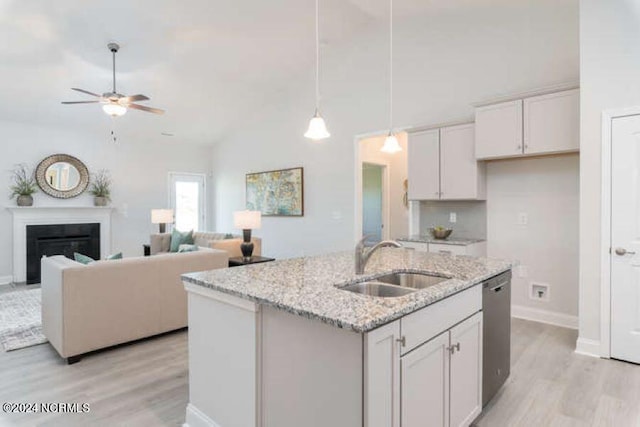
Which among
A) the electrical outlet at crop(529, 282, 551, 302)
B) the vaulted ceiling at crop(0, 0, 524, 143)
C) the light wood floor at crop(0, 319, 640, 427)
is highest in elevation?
the vaulted ceiling at crop(0, 0, 524, 143)

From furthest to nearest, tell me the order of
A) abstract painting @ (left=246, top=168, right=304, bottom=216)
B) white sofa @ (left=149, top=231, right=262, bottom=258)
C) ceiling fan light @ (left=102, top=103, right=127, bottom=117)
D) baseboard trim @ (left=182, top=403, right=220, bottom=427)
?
1. abstract painting @ (left=246, top=168, right=304, bottom=216)
2. white sofa @ (left=149, top=231, right=262, bottom=258)
3. ceiling fan light @ (left=102, top=103, right=127, bottom=117)
4. baseboard trim @ (left=182, top=403, right=220, bottom=427)

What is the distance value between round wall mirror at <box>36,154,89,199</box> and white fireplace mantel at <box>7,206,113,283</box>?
11.4 inches

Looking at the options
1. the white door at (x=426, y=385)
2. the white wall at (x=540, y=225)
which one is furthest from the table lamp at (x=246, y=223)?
the white door at (x=426, y=385)

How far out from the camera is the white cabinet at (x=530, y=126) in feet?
10.8

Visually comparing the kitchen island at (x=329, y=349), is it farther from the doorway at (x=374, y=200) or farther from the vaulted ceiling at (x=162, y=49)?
the doorway at (x=374, y=200)

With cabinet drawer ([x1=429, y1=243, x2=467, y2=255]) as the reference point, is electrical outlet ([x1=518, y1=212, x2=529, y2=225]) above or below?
above

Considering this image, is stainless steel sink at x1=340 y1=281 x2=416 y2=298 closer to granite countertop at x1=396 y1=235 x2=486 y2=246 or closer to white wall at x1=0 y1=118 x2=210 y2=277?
granite countertop at x1=396 y1=235 x2=486 y2=246

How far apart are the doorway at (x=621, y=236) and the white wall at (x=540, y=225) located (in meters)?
0.75

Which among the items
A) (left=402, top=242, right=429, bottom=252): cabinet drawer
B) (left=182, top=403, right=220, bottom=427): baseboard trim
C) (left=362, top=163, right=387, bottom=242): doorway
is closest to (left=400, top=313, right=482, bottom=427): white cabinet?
(left=182, top=403, right=220, bottom=427): baseboard trim

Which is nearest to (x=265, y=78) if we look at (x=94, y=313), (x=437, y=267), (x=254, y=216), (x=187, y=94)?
(x=187, y=94)

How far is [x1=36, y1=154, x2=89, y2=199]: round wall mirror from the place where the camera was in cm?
602

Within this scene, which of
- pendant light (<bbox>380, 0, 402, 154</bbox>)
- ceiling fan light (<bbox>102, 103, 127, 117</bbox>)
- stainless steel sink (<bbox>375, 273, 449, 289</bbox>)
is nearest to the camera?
stainless steel sink (<bbox>375, 273, 449, 289</bbox>)

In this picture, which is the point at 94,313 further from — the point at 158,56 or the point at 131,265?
the point at 158,56

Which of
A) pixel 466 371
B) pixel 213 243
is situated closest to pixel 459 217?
pixel 466 371
